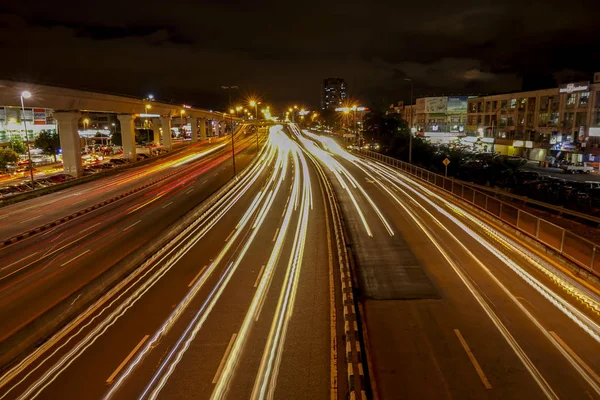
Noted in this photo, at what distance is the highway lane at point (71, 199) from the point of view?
27766 mm

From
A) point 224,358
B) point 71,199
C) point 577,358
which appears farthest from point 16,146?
point 577,358

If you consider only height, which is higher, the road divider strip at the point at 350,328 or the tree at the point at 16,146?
the tree at the point at 16,146

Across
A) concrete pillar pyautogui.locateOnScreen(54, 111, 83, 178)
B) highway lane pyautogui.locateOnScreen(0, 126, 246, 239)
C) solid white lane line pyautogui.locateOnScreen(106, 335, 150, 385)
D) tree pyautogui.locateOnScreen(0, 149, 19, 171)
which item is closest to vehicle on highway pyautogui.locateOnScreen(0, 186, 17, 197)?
highway lane pyautogui.locateOnScreen(0, 126, 246, 239)

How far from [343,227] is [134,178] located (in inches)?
1267

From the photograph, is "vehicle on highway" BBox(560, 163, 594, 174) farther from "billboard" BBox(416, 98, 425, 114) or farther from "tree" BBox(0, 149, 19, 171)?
"tree" BBox(0, 149, 19, 171)

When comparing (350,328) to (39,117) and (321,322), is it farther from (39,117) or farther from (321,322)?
(39,117)

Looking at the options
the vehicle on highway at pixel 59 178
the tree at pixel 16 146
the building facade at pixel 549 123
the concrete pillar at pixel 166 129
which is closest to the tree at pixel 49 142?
the tree at pixel 16 146

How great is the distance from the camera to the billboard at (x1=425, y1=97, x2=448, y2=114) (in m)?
114

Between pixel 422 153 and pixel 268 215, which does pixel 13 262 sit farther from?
pixel 422 153

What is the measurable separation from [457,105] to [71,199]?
101m

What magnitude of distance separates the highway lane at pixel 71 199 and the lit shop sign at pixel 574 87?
57.8 m

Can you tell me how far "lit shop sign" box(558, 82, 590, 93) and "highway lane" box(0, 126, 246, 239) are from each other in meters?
57.8

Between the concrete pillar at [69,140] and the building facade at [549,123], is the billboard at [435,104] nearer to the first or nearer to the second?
the building facade at [549,123]

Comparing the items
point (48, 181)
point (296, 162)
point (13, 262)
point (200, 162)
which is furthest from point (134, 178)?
A: point (13, 262)
